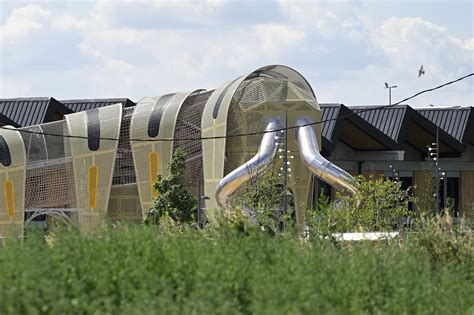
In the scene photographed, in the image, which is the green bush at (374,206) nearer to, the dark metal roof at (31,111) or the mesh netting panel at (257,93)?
the mesh netting panel at (257,93)

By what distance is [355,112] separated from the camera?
6234 centimetres

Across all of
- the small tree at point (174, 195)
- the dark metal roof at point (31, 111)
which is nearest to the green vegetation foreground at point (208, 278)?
the small tree at point (174, 195)

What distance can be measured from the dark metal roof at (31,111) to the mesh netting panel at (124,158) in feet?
43.0

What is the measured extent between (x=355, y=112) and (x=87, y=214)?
18216mm

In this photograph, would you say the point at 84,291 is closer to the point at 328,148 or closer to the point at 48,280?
the point at 48,280

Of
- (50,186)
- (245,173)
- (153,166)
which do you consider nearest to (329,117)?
(153,166)

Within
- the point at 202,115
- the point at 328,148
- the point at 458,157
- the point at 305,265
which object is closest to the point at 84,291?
the point at 305,265

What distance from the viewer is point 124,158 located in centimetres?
5038

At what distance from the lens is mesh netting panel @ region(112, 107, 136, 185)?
4988cm

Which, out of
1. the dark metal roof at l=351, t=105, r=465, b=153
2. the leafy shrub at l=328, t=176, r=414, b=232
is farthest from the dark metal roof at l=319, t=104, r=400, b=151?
the leafy shrub at l=328, t=176, r=414, b=232

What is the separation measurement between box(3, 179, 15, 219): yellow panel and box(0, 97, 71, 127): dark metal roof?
1331 centimetres

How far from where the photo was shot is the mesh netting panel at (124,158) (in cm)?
4988

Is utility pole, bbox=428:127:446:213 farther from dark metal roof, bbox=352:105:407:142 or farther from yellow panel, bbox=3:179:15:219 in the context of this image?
yellow panel, bbox=3:179:15:219

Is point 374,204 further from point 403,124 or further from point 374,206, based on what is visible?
point 403,124
